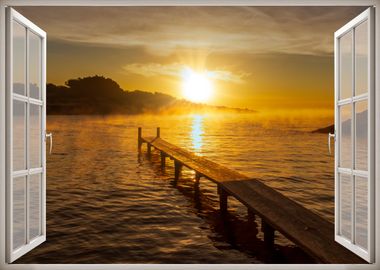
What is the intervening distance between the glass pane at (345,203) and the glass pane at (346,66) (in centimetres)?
64

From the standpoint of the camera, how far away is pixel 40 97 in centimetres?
343

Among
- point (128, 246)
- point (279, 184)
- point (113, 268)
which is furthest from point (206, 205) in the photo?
point (113, 268)

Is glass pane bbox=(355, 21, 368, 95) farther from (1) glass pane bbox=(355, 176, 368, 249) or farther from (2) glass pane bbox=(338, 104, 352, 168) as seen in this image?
(1) glass pane bbox=(355, 176, 368, 249)

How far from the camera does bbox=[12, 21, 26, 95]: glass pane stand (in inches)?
122

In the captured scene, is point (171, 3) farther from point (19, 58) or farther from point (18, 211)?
point (18, 211)

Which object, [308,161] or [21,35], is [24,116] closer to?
[21,35]

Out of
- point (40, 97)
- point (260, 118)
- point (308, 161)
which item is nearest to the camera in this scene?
point (40, 97)

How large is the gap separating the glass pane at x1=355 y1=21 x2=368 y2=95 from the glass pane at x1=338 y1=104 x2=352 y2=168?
0.61 feet

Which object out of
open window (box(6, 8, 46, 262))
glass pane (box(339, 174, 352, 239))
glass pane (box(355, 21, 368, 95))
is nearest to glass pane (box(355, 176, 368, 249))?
glass pane (box(339, 174, 352, 239))

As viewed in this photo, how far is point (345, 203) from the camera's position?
3.51 metres

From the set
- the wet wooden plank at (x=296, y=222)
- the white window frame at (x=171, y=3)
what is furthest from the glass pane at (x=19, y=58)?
the wet wooden plank at (x=296, y=222)

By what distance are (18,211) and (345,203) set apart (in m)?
2.46

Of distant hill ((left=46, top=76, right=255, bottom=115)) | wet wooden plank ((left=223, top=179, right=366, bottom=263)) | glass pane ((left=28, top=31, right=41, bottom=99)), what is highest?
distant hill ((left=46, top=76, right=255, bottom=115))

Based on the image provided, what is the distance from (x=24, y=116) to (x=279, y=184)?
37.6 ft
